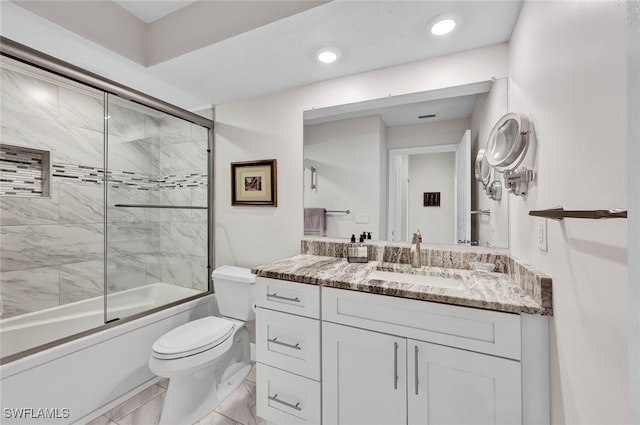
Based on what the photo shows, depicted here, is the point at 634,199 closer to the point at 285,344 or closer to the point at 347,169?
the point at 285,344

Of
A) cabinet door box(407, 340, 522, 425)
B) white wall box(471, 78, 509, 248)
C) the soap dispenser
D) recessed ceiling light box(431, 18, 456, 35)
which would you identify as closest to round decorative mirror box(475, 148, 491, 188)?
white wall box(471, 78, 509, 248)

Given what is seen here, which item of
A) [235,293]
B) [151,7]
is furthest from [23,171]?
[235,293]

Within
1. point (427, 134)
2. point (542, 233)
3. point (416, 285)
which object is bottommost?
point (416, 285)

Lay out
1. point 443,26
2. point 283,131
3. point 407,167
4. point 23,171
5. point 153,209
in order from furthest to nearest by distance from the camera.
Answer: point 153,209
point 283,131
point 23,171
point 407,167
point 443,26

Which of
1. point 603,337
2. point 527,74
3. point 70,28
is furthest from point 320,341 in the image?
point 70,28

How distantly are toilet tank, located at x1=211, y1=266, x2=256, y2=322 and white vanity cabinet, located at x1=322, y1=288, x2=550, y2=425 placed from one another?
0.88 metres

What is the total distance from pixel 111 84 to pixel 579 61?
2312 mm

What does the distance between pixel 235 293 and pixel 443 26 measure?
2102 millimetres

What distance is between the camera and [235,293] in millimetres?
2053

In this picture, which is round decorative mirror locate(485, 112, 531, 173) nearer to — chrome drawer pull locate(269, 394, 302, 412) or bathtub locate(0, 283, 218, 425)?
chrome drawer pull locate(269, 394, 302, 412)

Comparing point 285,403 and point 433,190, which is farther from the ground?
point 433,190

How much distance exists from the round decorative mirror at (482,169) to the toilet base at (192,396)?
200 centimetres

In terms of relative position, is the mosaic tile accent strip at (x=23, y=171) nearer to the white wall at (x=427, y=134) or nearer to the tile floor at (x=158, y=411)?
the tile floor at (x=158, y=411)

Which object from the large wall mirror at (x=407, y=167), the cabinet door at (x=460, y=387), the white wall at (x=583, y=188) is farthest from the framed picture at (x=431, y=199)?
the cabinet door at (x=460, y=387)
